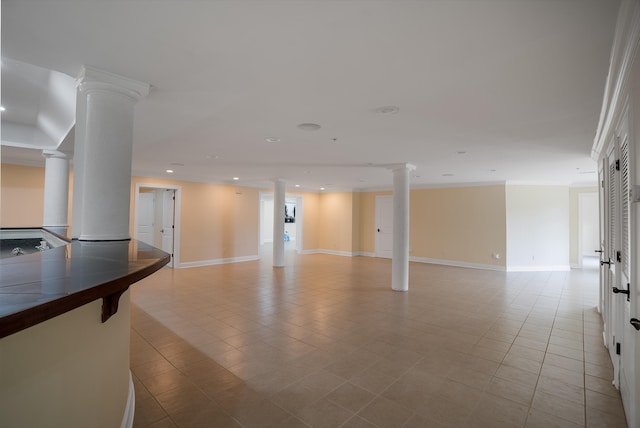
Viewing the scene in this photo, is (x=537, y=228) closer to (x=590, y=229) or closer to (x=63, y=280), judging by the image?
(x=590, y=229)

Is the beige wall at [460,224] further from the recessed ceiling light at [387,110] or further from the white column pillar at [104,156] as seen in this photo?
the white column pillar at [104,156]

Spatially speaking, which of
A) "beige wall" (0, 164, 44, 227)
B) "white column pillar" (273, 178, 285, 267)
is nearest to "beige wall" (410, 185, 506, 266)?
"white column pillar" (273, 178, 285, 267)

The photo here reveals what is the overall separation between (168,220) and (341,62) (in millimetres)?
7518

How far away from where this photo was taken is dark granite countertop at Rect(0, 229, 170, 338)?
767 mm

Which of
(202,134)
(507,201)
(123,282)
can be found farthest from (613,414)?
(507,201)

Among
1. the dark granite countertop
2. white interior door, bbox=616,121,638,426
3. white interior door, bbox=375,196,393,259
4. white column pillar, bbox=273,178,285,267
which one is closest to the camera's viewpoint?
the dark granite countertop

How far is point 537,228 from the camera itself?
8.32 m

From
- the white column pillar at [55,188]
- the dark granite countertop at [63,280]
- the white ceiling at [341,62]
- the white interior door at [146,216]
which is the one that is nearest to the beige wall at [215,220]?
the white interior door at [146,216]

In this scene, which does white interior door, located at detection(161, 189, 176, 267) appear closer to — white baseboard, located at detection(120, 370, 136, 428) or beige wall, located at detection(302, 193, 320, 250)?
beige wall, located at detection(302, 193, 320, 250)

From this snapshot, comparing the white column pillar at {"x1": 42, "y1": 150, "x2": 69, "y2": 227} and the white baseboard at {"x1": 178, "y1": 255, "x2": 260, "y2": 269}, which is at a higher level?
the white column pillar at {"x1": 42, "y1": 150, "x2": 69, "y2": 227}

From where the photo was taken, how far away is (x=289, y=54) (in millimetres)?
1999

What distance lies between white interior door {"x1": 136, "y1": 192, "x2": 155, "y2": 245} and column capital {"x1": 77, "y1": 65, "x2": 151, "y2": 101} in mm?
6839

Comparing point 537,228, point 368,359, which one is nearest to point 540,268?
point 537,228

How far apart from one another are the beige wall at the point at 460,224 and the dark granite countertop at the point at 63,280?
879cm
